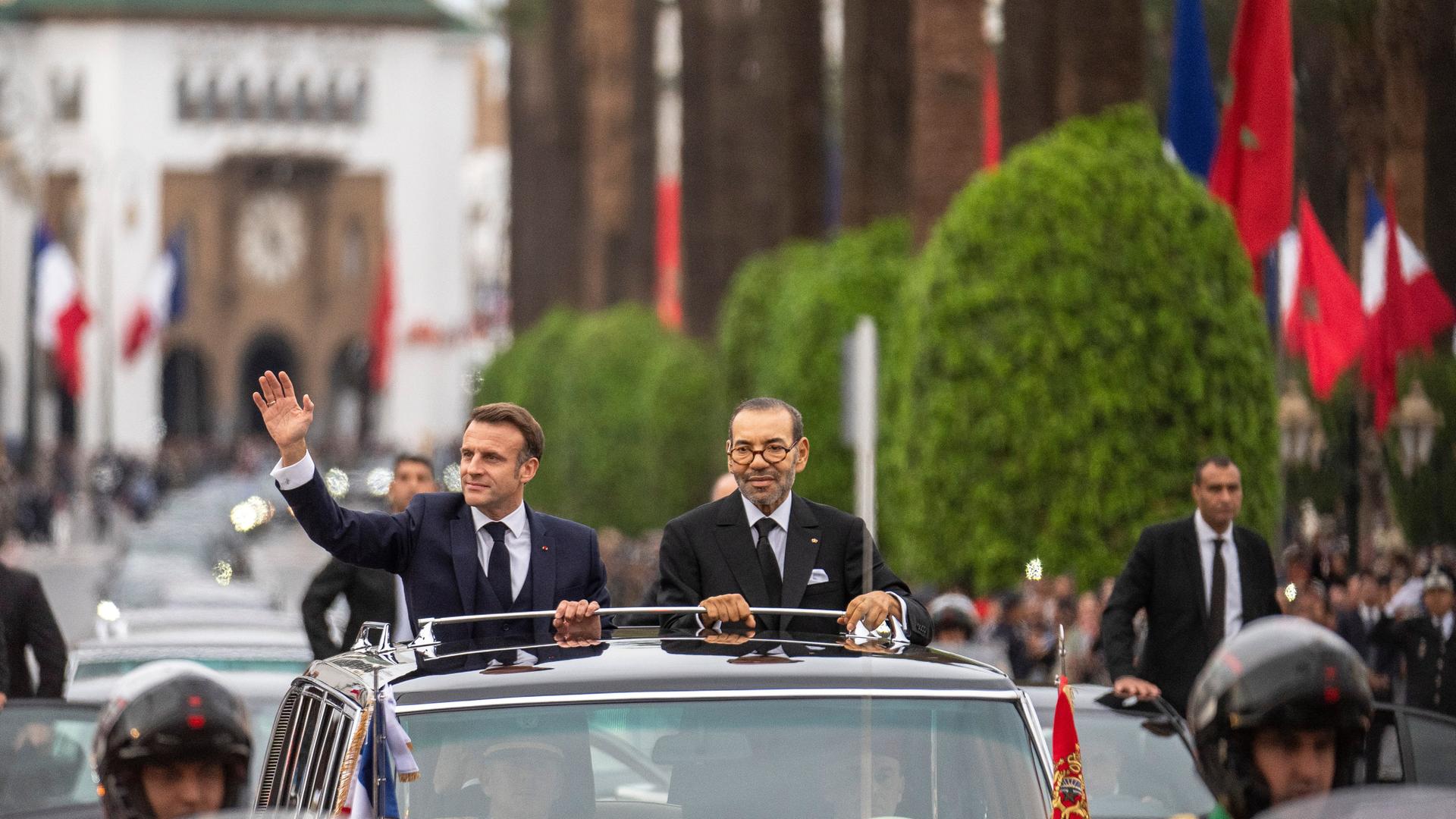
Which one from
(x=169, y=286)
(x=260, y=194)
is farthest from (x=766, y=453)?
(x=260, y=194)

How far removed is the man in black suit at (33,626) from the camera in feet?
30.5

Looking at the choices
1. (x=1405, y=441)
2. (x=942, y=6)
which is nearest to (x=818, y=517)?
(x=1405, y=441)

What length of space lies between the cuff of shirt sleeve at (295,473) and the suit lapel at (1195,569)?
12.1 feet

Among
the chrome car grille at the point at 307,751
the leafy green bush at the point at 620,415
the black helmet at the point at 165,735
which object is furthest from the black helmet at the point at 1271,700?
the leafy green bush at the point at 620,415

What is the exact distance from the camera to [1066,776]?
193 inches

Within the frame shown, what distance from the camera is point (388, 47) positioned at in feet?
318

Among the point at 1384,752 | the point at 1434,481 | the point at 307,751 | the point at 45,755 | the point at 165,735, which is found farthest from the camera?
the point at 1434,481

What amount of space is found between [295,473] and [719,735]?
1.79 meters

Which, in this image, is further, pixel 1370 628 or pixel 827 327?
pixel 827 327

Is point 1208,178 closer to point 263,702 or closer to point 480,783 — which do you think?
point 263,702

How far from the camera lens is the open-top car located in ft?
16.0

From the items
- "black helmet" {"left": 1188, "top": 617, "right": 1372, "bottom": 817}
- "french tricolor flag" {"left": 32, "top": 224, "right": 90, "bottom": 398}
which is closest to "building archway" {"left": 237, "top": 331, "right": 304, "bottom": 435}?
"french tricolor flag" {"left": 32, "top": 224, "right": 90, "bottom": 398}

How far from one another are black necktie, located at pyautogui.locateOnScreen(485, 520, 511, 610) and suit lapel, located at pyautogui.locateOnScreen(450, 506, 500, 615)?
0.03 m

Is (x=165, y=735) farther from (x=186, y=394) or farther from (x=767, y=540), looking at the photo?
(x=186, y=394)
